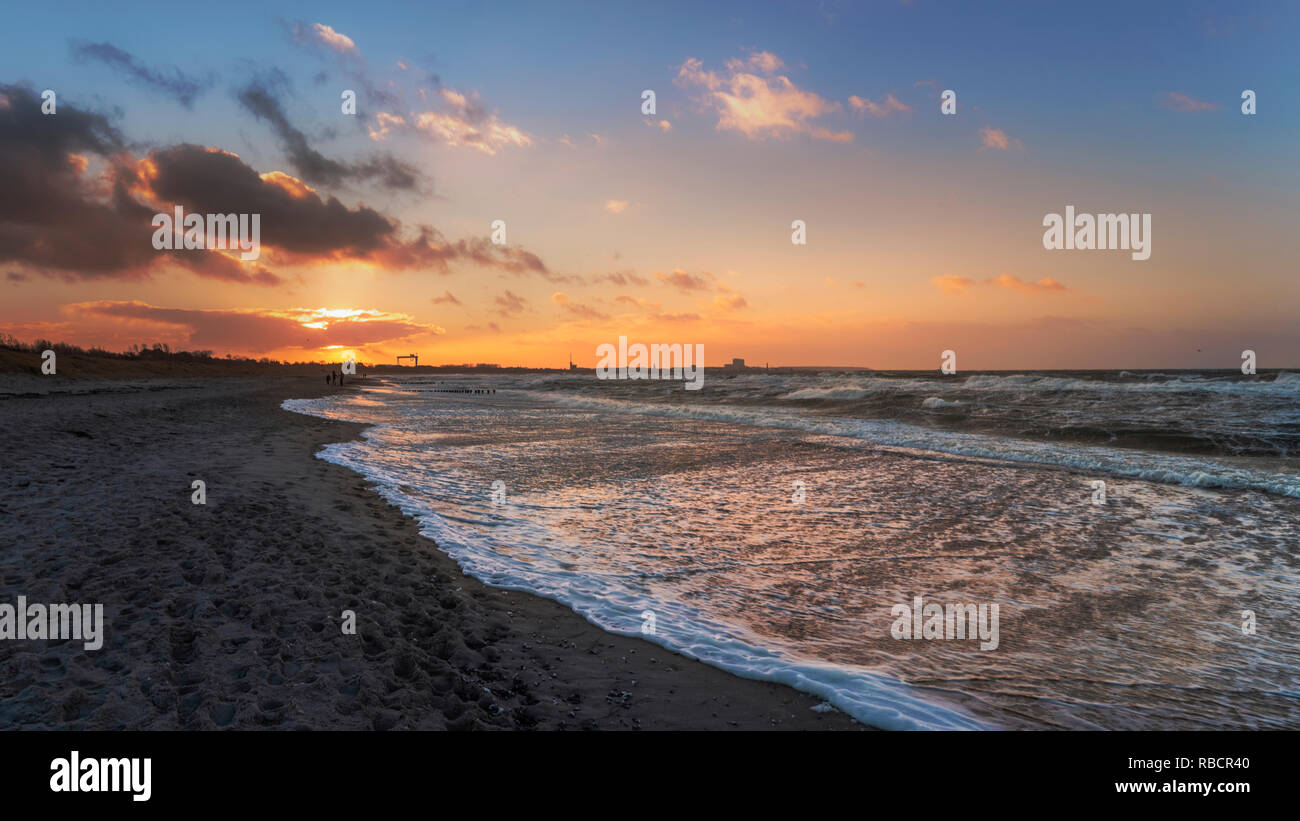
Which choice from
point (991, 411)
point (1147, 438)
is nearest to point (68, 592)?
point (1147, 438)

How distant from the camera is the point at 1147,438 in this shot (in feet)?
67.3

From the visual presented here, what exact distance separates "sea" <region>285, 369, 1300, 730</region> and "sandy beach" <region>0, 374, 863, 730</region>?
65 cm

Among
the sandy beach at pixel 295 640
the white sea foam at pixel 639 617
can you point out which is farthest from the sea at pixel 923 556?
the sandy beach at pixel 295 640

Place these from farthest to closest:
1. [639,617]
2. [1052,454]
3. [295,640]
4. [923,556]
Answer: [1052,454]
[923,556]
[639,617]
[295,640]

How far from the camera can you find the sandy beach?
3.80 meters

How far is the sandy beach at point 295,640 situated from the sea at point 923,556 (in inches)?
25.6

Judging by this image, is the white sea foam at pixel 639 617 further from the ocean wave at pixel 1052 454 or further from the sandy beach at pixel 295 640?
the ocean wave at pixel 1052 454

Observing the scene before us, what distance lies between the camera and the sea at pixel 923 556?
4699mm

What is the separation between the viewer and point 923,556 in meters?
8.06

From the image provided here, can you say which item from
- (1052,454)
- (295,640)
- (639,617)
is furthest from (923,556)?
(1052,454)

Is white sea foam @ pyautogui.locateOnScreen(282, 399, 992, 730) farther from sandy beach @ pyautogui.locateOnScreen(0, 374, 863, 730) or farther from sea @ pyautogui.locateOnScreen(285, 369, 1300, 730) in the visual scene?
sandy beach @ pyautogui.locateOnScreen(0, 374, 863, 730)

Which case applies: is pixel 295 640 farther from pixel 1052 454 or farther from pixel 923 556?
pixel 1052 454

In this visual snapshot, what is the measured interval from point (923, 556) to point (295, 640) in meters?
7.73

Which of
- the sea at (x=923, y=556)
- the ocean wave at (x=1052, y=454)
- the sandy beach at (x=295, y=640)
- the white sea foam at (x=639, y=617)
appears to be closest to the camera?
the sandy beach at (x=295, y=640)
